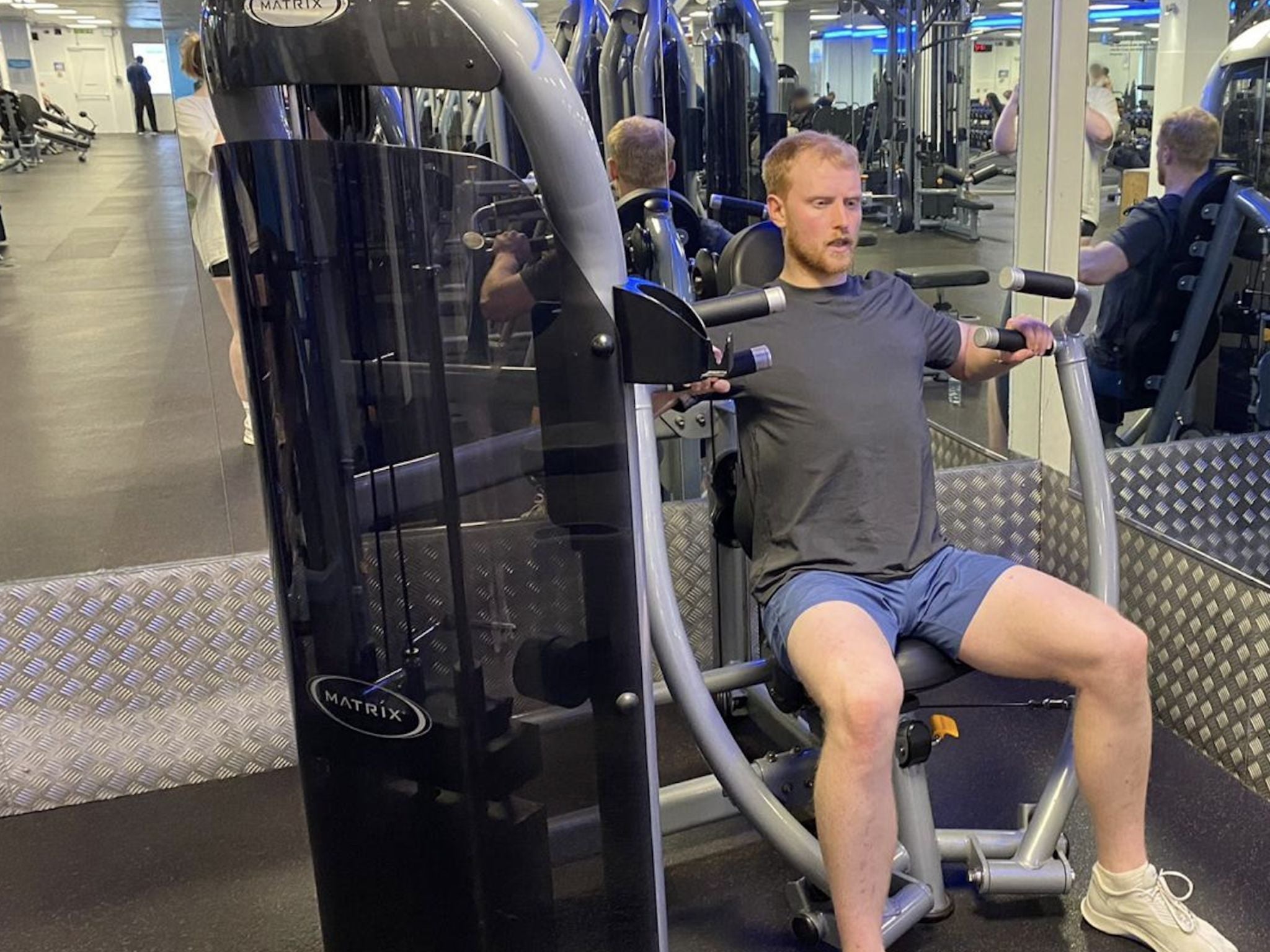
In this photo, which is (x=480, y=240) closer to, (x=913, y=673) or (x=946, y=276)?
(x=913, y=673)

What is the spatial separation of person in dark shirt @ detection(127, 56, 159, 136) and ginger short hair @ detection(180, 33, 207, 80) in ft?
0.55

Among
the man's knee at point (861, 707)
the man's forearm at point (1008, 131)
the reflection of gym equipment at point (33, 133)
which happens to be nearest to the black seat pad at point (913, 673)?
the man's knee at point (861, 707)

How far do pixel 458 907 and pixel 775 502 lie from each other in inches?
35.3

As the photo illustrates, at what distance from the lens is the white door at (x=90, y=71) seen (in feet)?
9.36

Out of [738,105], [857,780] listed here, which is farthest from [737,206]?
[857,780]

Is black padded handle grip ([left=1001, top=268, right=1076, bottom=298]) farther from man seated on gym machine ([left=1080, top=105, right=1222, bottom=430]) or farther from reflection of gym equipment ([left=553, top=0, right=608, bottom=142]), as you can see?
reflection of gym equipment ([left=553, top=0, right=608, bottom=142])

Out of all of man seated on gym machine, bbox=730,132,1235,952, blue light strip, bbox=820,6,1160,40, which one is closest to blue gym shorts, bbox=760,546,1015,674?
man seated on gym machine, bbox=730,132,1235,952

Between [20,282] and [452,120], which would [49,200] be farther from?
[452,120]

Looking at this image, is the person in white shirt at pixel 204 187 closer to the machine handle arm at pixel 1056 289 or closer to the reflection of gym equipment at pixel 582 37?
the reflection of gym equipment at pixel 582 37

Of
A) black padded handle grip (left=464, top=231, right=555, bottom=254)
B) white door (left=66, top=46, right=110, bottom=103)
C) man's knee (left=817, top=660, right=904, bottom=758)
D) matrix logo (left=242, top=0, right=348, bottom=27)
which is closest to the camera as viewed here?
matrix logo (left=242, top=0, right=348, bottom=27)

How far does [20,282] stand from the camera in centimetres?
343

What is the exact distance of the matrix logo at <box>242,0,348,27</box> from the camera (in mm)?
1305

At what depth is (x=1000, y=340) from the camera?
7.00ft

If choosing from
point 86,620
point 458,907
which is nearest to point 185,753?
point 86,620
